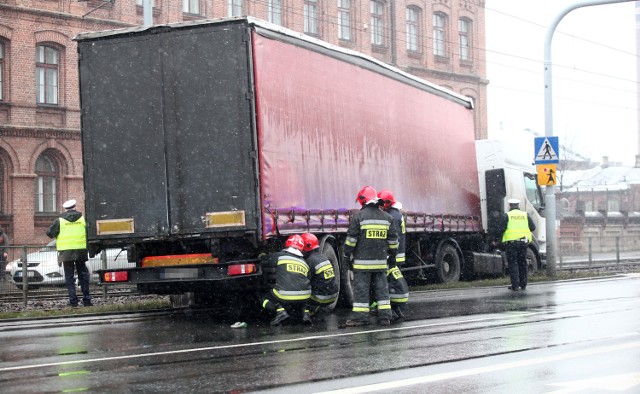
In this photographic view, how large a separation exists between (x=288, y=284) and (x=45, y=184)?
23.6 m

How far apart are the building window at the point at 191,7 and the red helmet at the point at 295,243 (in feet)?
87.7

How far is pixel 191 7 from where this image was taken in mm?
37812

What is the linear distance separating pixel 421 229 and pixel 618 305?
4.74 meters

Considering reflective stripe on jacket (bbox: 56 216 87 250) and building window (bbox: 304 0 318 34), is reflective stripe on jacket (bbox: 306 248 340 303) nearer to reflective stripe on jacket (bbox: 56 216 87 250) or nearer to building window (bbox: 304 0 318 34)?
reflective stripe on jacket (bbox: 56 216 87 250)

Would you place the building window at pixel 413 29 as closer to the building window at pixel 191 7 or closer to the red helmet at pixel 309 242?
the building window at pixel 191 7

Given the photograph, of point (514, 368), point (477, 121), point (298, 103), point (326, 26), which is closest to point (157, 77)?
point (298, 103)

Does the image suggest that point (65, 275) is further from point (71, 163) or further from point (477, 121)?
point (477, 121)

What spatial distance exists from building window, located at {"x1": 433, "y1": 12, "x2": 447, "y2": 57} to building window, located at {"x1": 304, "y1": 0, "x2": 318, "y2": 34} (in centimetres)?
831

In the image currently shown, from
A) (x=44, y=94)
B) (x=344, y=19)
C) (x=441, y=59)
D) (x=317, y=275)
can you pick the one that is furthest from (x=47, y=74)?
(x=317, y=275)

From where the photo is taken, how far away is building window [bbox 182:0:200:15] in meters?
37.6

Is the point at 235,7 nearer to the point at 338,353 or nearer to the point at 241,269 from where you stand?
the point at 241,269

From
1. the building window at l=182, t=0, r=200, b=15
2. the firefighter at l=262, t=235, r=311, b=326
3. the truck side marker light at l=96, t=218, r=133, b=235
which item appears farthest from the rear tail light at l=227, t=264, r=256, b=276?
the building window at l=182, t=0, r=200, b=15

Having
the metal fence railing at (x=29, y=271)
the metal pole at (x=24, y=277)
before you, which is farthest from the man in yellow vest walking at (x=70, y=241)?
the metal pole at (x=24, y=277)

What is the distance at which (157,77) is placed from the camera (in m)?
12.5
